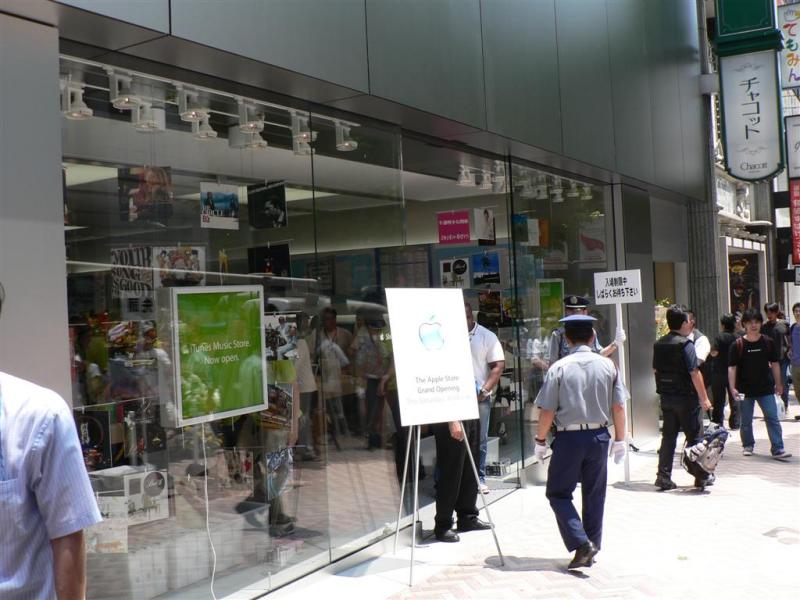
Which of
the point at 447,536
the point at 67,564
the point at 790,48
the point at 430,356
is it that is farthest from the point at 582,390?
the point at 790,48

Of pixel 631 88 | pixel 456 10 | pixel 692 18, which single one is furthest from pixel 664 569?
pixel 692 18

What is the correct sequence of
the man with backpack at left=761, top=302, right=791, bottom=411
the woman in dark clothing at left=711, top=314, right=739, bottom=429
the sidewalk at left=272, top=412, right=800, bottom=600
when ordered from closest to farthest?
1. the sidewalk at left=272, top=412, right=800, bottom=600
2. the woman in dark clothing at left=711, top=314, right=739, bottom=429
3. the man with backpack at left=761, top=302, right=791, bottom=411

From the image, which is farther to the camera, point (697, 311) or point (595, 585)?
point (697, 311)

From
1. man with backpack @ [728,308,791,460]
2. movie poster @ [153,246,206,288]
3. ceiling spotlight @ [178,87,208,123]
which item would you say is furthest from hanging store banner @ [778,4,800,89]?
movie poster @ [153,246,206,288]

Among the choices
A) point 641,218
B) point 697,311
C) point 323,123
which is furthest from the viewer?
point 697,311

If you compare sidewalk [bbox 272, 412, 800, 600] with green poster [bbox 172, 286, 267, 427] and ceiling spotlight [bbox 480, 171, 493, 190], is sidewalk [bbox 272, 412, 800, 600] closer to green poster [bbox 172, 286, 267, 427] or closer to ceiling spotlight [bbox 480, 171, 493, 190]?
green poster [bbox 172, 286, 267, 427]

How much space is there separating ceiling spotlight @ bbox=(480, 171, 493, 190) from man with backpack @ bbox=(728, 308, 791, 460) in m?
3.97

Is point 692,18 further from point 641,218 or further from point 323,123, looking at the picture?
point 323,123

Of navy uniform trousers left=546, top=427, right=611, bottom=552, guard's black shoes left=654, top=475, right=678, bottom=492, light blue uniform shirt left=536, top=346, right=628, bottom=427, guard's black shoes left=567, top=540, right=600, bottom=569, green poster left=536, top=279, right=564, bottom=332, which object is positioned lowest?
guard's black shoes left=654, top=475, right=678, bottom=492

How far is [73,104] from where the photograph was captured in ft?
16.2

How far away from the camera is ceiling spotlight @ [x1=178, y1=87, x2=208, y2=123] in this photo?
569cm

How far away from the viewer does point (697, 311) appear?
1655cm

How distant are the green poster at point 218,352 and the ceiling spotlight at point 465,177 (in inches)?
152

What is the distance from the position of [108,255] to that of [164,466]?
140 centimetres
